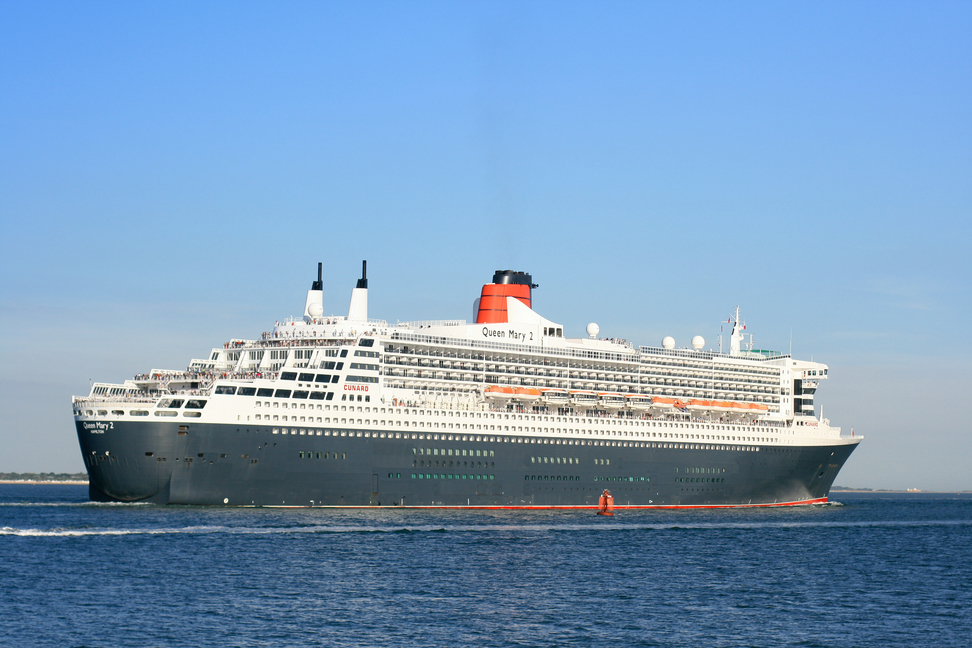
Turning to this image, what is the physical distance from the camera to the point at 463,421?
6788 cm

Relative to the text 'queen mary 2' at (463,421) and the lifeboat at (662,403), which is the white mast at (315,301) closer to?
the text 'queen mary 2' at (463,421)

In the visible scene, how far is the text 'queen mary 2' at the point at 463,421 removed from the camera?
60.8m

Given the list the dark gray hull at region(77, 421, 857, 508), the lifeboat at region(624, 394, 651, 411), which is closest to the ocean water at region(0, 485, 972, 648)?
the dark gray hull at region(77, 421, 857, 508)

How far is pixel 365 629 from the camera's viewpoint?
32.3 m

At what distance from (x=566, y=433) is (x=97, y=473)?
2792 centimetres

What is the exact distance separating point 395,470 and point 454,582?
25.0m

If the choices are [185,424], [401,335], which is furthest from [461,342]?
[185,424]

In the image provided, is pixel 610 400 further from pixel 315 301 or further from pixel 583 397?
pixel 315 301

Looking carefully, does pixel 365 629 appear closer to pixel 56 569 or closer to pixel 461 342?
pixel 56 569

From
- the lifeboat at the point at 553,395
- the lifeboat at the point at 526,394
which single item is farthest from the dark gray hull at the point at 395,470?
the lifeboat at the point at 526,394

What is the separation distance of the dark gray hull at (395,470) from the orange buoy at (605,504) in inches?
20.4

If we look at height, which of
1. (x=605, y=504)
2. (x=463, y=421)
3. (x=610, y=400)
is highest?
(x=610, y=400)

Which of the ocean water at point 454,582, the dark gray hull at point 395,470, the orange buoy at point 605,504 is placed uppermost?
the dark gray hull at point 395,470

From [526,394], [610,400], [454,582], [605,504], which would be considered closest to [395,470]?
[526,394]
